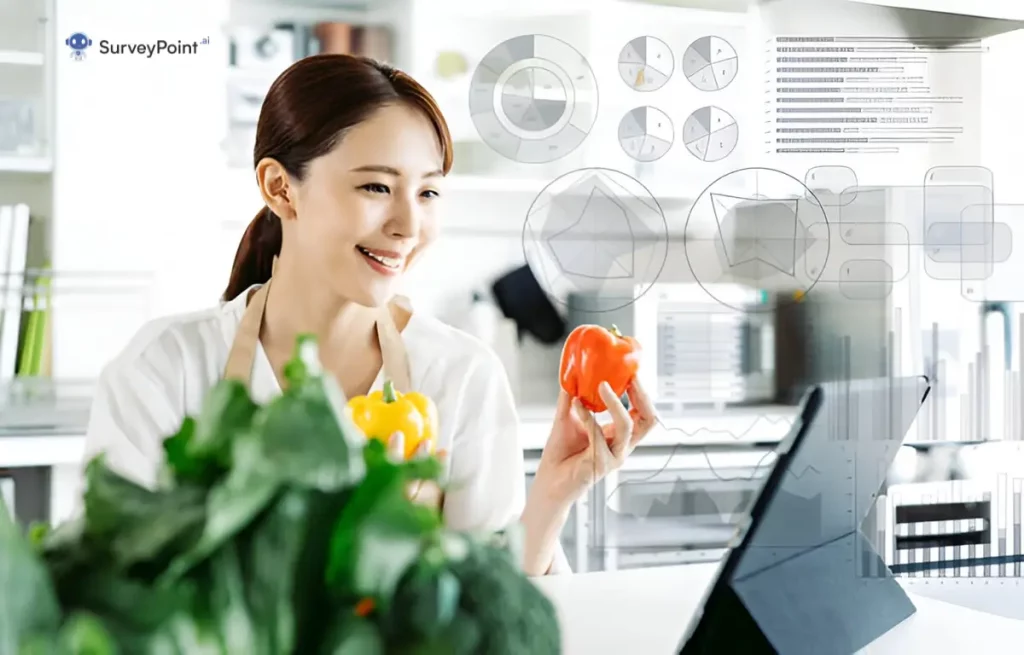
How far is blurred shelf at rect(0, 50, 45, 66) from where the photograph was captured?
6.66 feet

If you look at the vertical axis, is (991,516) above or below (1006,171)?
below

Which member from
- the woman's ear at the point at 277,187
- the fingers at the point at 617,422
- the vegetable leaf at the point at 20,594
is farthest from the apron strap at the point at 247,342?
Answer: the vegetable leaf at the point at 20,594

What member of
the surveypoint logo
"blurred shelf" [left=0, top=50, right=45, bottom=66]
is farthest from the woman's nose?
"blurred shelf" [left=0, top=50, right=45, bottom=66]

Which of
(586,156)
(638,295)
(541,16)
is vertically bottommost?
(638,295)

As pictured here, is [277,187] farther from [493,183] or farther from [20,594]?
[20,594]

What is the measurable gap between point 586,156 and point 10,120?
5.16 ft

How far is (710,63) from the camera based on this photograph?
2.65 feet

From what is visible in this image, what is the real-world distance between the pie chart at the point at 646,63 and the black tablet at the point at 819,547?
29 cm

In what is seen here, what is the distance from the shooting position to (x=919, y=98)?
77 centimetres

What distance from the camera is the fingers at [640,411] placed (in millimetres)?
831

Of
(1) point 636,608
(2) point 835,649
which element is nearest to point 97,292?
(1) point 636,608

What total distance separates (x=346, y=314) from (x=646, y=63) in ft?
1.87

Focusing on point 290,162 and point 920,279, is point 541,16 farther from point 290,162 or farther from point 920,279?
point 920,279

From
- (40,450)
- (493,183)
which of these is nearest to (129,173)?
(40,450)
